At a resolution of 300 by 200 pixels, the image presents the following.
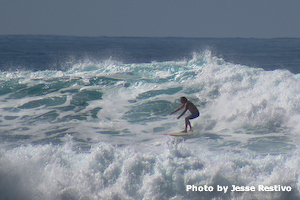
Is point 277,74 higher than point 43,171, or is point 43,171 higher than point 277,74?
point 277,74

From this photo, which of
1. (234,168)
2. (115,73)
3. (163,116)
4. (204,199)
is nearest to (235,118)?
(163,116)

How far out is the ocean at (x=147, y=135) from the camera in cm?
743

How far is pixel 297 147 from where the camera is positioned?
9.39m

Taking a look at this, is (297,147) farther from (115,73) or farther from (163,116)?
(115,73)

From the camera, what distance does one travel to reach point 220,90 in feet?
50.9

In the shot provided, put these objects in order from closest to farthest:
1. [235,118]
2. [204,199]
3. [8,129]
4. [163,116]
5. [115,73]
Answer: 1. [204,199]
2. [8,129]
3. [235,118]
4. [163,116]
5. [115,73]

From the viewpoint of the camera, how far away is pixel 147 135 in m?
11.1

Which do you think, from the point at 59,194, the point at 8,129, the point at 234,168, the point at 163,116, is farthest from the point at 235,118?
the point at 8,129

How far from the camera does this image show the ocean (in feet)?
24.4

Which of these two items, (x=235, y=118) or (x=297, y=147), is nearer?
(x=297, y=147)

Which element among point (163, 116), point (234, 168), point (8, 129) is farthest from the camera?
point (163, 116)

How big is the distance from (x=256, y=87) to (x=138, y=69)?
26.7 feet

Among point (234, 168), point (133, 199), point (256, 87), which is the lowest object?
point (133, 199)

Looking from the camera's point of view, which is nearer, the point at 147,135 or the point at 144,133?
the point at 147,135
